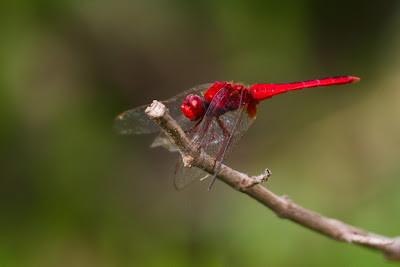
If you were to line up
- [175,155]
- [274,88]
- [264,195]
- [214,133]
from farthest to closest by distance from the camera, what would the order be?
[175,155]
[274,88]
[214,133]
[264,195]

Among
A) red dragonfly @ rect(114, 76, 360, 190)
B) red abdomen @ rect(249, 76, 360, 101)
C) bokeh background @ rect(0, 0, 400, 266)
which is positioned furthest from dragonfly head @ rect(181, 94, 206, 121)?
bokeh background @ rect(0, 0, 400, 266)

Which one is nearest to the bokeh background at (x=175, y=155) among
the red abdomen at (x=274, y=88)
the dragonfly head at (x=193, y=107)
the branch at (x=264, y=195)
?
the branch at (x=264, y=195)

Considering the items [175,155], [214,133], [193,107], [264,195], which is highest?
[193,107]

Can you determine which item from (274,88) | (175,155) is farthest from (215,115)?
(175,155)

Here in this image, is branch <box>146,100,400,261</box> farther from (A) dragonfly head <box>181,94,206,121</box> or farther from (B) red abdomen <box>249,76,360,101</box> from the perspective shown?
(B) red abdomen <box>249,76,360,101</box>

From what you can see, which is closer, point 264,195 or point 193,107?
point 264,195

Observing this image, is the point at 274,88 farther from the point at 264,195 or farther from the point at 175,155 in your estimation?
the point at 175,155

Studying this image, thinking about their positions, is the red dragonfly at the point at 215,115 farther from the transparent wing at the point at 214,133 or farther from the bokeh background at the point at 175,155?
the bokeh background at the point at 175,155

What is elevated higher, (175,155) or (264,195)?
(264,195)
